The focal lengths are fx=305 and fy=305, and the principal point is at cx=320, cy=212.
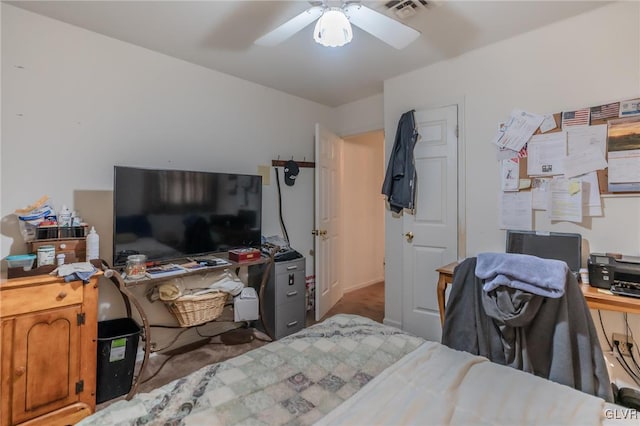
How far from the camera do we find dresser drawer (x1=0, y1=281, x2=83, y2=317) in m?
1.51

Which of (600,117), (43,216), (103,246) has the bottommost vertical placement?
(103,246)

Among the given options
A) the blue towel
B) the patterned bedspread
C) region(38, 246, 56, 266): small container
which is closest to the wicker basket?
region(38, 246, 56, 266): small container

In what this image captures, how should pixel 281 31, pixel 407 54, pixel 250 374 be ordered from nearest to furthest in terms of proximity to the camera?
pixel 250 374, pixel 281 31, pixel 407 54

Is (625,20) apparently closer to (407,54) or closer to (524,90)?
(524,90)

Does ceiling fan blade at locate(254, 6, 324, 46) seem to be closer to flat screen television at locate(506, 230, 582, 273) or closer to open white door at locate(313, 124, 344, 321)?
open white door at locate(313, 124, 344, 321)

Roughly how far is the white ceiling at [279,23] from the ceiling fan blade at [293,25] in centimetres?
26

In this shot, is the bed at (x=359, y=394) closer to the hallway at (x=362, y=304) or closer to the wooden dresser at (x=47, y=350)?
the wooden dresser at (x=47, y=350)

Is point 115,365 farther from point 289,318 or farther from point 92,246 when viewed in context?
point 289,318

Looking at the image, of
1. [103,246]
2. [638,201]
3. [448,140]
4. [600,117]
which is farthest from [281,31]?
[638,201]

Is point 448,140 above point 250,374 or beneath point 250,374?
above

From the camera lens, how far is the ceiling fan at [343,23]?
1.46 metres

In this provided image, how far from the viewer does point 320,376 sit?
1100 mm

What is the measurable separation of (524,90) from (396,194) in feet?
4.02

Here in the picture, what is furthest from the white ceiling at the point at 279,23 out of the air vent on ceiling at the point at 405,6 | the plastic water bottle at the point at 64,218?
the plastic water bottle at the point at 64,218
